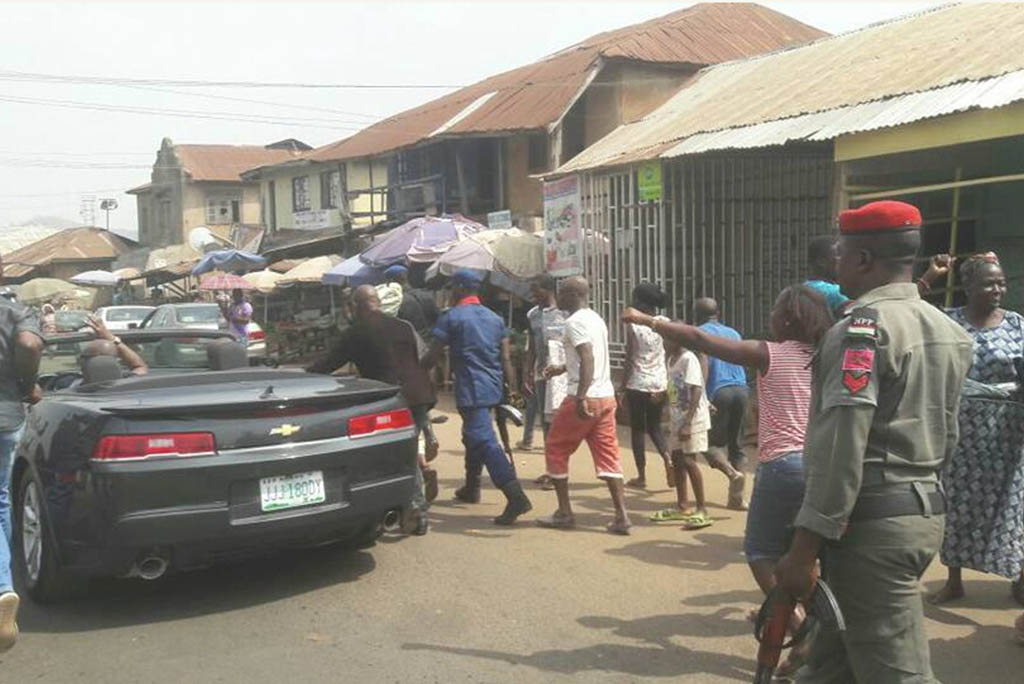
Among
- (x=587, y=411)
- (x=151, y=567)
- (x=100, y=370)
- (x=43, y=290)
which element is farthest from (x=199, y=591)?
(x=43, y=290)

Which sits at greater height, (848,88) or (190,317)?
(848,88)

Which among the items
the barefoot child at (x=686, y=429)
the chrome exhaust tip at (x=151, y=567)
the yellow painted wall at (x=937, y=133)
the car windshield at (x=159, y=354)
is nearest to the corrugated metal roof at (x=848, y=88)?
the yellow painted wall at (x=937, y=133)

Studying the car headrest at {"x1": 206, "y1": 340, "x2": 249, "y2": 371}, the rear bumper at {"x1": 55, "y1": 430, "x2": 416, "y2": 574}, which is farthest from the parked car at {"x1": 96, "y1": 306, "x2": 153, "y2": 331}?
the rear bumper at {"x1": 55, "y1": 430, "x2": 416, "y2": 574}

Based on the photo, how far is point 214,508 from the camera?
181 inches

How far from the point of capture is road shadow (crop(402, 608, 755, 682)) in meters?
4.06

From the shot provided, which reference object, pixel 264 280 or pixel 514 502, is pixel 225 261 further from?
pixel 514 502

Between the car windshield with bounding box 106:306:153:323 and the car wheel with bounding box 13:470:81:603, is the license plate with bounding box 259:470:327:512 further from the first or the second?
the car windshield with bounding box 106:306:153:323

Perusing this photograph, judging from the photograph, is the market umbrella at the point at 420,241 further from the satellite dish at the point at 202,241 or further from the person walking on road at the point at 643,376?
the satellite dish at the point at 202,241

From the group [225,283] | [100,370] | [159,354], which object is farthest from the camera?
[225,283]

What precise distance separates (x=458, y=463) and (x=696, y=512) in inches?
130

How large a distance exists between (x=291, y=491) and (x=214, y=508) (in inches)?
15.5

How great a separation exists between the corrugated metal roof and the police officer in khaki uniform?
16.8 ft

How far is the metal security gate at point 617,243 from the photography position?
11148mm

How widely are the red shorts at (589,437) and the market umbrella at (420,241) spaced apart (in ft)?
30.7
